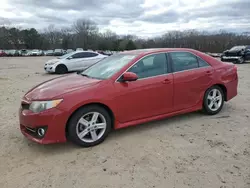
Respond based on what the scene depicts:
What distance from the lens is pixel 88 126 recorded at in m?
3.80

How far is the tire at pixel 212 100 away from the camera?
5.04 metres

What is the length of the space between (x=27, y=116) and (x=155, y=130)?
212 cm

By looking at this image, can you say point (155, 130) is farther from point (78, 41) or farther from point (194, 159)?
point (78, 41)

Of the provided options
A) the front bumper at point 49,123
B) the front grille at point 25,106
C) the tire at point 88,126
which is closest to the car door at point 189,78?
the tire at point 88,126

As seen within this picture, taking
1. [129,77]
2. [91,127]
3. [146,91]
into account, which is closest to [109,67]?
[129,77]

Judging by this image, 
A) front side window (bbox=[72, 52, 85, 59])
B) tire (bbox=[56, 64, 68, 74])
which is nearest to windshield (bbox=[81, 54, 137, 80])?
tire (bbox=[56, 64, 68, 74])

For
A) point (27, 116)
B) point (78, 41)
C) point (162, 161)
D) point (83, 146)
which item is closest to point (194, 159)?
point (162, 161)

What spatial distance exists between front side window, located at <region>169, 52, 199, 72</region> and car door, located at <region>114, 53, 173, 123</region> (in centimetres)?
20

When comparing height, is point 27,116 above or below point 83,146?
above

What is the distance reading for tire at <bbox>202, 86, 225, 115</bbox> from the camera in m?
5.04

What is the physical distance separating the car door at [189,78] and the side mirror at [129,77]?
0.90 metres

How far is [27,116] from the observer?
366cm

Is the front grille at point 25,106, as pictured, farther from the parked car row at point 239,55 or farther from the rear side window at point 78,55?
the parked car row at point 239,55

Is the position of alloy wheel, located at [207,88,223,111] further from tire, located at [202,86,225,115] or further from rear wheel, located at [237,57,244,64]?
rear wheel, located at [237,57,244,64]
